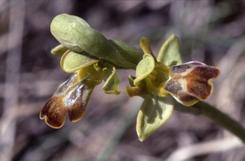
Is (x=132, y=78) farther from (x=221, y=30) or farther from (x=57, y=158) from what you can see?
(x=221, y=30)

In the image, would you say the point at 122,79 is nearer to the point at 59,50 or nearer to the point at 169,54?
A: the point at 169,54

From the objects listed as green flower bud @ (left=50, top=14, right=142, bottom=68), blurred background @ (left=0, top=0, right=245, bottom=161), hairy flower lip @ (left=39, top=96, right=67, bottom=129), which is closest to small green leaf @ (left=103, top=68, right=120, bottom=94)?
green flower bud @ (left=50, top=14, right=142, bottom=68)

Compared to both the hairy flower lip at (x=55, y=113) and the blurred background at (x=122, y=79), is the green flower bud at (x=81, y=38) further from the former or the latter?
the blurred background at (x=122, y=79)

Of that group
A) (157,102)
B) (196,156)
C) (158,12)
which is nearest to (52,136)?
(196,156)

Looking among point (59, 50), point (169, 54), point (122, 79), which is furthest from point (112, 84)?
point (122, 79)

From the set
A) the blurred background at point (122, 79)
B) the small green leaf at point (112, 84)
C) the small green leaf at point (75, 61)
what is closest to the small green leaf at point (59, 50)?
the small green leaf at point (75, 61)

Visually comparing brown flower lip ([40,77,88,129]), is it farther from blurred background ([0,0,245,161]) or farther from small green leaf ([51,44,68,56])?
blurred background ([0,0,245,161])
